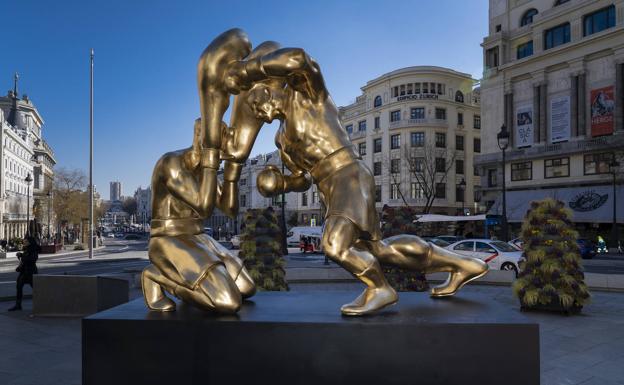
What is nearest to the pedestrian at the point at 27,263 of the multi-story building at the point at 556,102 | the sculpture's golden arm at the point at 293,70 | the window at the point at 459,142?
the sculpture's golden arm at the point at 293,70

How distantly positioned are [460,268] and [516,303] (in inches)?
291

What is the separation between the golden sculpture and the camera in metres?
4.25

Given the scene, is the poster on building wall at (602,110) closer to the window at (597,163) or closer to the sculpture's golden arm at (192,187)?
the window at (597,163)

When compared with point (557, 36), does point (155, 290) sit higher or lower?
lower

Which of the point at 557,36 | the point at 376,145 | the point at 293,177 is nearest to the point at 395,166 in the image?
the point at 376,145

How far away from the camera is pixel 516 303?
36.6ft

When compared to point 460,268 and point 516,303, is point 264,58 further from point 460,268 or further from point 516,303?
point 516,303

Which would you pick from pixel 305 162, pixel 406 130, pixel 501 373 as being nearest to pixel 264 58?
pixel 305 162

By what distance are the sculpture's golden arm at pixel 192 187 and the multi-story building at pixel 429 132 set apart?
46979 millimetres

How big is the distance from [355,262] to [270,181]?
1.25 meters

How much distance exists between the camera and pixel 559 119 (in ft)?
114

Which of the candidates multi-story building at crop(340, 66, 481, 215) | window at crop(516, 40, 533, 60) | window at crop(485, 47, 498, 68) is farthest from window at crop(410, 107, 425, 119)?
window at crop(516, 40, 533, 60)

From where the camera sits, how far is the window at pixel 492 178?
131ft

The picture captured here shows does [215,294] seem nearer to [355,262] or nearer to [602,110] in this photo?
[355,262]
